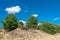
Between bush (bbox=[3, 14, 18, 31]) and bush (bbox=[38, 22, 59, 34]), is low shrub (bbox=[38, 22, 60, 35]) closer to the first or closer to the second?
bush (bbox=[38, 22, 59, 34])

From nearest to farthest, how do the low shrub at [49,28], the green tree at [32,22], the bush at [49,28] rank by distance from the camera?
the low shrub at [49,28]
the bush at [49,28]
the green tree at [32,22]


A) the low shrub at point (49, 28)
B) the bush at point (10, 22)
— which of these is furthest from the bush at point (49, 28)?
the bush at point (10, 22)

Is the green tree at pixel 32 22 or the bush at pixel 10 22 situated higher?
the green tree at pixel 32 22

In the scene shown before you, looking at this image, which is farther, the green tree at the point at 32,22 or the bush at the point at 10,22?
the green tree at the point at 32,22

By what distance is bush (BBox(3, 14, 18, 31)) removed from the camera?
4369 centimetres

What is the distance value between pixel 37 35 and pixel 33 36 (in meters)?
1.36

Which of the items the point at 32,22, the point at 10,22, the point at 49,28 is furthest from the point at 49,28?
the point at 32,22

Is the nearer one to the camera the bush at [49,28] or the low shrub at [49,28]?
the low shrub at [49,28]

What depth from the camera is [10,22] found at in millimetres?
43719

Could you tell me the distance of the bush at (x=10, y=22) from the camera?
43688 millimetres

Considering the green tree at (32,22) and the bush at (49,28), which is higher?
the green tree at (32,22)

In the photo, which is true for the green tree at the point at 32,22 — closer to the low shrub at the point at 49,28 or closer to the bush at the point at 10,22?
the low shrub at the point at 49,28

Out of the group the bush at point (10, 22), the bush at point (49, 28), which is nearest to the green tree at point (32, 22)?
the bush at point (49, 28)

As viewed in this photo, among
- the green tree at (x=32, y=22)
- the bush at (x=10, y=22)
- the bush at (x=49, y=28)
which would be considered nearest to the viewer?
the bush at (x=10, y=22)
